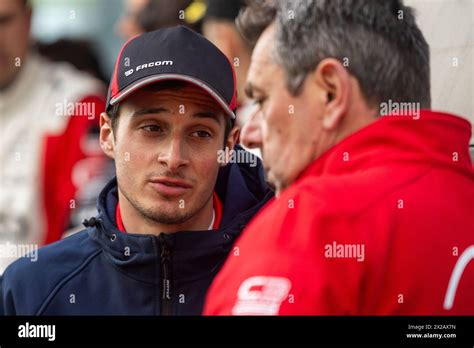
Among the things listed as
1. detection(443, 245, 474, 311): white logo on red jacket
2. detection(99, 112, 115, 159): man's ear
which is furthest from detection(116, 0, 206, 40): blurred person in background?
detection(443, 245, 474, 311): white logo on red jacket

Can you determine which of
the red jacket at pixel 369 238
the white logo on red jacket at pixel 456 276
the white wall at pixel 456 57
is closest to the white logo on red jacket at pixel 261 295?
the red jacket at pixel 369 238

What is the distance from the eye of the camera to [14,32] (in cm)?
212

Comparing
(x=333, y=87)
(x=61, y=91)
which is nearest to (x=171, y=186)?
(x=333, y=87)

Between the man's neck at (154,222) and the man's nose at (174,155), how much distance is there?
0.30 ft

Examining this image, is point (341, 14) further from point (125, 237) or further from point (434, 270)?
point (125, 237)

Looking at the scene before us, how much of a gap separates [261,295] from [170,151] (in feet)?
1.91

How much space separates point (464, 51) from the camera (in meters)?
1.78

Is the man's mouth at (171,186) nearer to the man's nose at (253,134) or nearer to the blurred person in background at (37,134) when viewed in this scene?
the man's nose at (253,134)

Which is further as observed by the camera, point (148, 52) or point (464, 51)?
point (464, 51)

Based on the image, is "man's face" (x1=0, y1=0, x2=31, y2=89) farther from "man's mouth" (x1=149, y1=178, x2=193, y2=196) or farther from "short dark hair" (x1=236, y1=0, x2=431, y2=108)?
"short dark hair" (x1=236, y1=0, x2=431, y2=108)

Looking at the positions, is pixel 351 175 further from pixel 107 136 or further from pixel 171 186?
pixel 107 136

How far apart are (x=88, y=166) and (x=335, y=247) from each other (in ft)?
4.00

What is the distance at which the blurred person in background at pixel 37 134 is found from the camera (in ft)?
6.86
